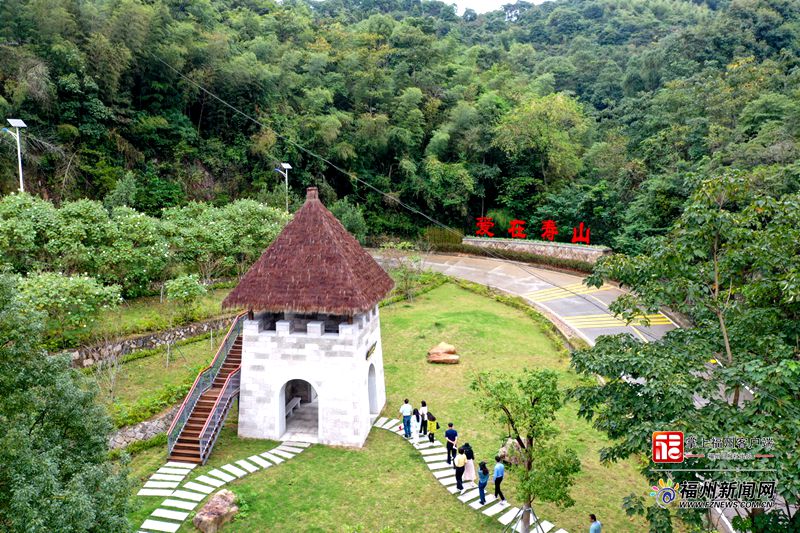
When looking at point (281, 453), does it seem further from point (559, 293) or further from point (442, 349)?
point (559, 293)

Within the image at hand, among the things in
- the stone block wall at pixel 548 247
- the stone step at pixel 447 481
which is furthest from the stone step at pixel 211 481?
the stone block wall at pixel 548 247

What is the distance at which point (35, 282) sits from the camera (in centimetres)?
1523

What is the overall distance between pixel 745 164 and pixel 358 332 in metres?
21.6

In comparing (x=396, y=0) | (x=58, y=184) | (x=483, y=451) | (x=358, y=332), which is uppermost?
(x=396, y=0)

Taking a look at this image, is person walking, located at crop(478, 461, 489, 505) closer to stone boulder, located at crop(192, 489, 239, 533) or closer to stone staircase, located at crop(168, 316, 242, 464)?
stone boulder, located at crop(192, 489, 239, 533)

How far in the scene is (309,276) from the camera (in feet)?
48.8

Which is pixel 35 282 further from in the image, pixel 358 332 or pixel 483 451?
pixel 483 451

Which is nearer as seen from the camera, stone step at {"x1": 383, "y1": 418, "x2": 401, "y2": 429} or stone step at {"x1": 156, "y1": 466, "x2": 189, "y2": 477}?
stone step at {"x1": 156, "y1": 466, "x2": 189, "y2": 477}

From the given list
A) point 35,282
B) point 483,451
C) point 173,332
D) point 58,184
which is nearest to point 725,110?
point 483,451

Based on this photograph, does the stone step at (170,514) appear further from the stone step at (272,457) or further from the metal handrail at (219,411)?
the stone step at (272,457)

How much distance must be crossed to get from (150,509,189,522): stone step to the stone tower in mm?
3677

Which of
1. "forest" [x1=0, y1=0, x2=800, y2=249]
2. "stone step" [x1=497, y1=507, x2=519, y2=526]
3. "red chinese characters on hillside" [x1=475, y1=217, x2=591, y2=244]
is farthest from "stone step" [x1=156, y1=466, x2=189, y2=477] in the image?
"red chinese characters on hillside" [x1=475, y1=217, x2=591, y2=244]

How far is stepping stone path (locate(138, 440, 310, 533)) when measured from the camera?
37.7 ft

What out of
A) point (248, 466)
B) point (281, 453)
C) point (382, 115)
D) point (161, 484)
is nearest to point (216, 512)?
point (161, 484)
